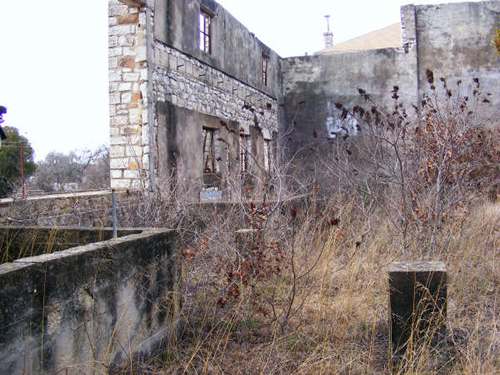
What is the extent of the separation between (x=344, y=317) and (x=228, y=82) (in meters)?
8.30

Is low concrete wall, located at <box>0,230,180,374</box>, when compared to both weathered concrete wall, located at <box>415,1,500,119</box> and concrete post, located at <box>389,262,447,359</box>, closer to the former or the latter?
concrete post, located at <box>389,262,447,359</box>

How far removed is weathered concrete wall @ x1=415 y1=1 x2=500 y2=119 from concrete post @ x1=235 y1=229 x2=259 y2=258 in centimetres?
1183

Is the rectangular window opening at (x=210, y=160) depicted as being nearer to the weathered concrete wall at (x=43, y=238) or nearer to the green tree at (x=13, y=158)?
the weathered concrete wall at (x=43, y=238)

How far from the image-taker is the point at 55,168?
77.5ft

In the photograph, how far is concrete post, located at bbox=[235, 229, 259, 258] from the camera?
506 cm

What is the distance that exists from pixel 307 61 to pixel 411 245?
38.3ft

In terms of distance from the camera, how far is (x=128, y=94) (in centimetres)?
848

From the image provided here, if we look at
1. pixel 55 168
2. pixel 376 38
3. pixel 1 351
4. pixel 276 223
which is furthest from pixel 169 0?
pixel 376 38

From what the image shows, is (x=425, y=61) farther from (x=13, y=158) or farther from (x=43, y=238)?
(x=43, y=238)

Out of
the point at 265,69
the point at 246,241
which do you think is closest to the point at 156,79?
the point at 246,241

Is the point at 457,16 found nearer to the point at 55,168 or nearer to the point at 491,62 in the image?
the point at 491,62

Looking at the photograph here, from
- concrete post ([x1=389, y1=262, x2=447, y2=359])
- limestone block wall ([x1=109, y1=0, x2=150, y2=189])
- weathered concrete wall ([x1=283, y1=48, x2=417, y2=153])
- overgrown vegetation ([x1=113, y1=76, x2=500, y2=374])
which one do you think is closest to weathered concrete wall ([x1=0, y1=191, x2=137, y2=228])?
overgrown vegetation ([x1=113, y1=76, x2=500, y2=374])

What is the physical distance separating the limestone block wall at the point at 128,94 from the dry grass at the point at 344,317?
3140 mm

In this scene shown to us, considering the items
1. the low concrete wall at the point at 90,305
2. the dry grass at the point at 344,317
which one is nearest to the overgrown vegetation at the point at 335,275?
the dry grass at the point at 344,317
